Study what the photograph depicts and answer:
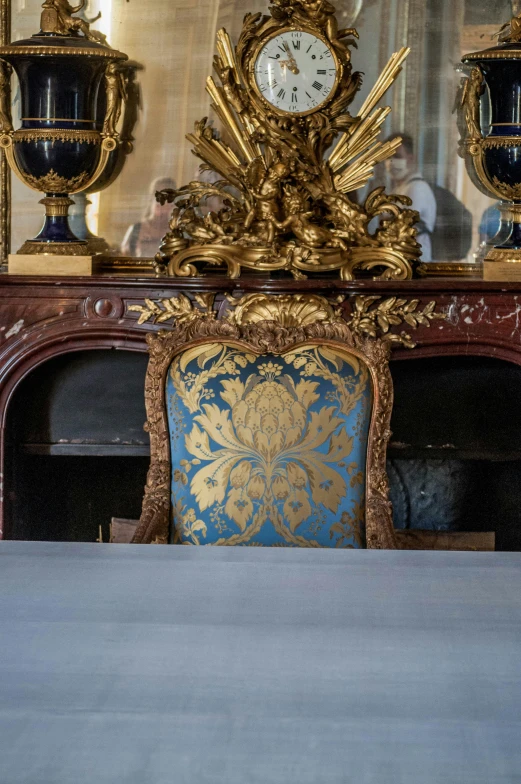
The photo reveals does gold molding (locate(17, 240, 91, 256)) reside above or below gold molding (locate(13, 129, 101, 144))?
below

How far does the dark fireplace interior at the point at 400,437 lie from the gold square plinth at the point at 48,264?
0.34 m

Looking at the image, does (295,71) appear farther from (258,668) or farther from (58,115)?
(258,668)

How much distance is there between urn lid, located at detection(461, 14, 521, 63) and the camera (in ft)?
8.64

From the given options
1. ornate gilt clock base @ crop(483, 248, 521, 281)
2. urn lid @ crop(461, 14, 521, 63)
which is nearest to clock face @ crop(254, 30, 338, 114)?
urn lid @ crop(461, 14, 521, 63)

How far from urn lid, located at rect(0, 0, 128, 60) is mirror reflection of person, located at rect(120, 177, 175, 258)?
0.38m

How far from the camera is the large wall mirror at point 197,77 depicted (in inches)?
112

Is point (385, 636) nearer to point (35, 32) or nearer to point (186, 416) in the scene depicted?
point (186, 416)

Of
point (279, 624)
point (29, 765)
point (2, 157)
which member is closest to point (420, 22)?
point (2, 157)

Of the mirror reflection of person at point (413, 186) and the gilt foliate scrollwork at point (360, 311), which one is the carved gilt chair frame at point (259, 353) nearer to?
the gilt foliate scrollwork at point (360, 311)

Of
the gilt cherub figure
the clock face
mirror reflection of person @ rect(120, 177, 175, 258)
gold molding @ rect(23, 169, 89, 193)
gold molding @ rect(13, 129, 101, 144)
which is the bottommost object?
mirror reflection of person @ rect(120, 177, 175, 258)

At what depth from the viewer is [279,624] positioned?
1159 millimetres

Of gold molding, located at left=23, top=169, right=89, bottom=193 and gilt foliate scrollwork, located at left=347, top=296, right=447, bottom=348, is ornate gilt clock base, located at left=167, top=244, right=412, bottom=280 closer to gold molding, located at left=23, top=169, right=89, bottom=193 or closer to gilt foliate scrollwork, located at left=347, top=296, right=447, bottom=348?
gilt foliate scrollwork, located at left=347, top=296, right=447, bottom=348

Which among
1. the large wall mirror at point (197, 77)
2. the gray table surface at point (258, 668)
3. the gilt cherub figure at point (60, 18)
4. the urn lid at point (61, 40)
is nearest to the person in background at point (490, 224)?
the large wall mirror at point (197, 77)

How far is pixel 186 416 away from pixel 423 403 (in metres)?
1.23
